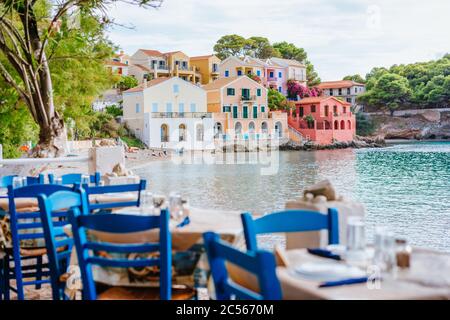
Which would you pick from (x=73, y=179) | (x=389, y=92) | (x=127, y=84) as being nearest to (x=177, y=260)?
(x=73, y=179)

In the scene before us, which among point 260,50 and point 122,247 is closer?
point 122,247

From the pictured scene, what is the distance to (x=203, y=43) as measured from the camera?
75062mm

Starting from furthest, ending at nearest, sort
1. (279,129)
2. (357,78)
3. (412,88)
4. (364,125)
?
(357,78), (412,88), (364,125), (279,129)

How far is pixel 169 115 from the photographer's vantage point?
49.7m

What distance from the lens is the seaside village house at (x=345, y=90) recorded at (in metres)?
76.4

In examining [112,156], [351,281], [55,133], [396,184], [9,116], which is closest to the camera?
[351,281]

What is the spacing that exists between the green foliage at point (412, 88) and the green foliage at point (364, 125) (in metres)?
2.12

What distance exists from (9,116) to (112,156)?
9596mm

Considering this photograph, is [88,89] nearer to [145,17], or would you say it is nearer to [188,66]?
[188,66]

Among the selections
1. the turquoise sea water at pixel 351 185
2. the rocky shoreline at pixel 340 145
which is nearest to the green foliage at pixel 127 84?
the turquoise sea water at pixel 351 185

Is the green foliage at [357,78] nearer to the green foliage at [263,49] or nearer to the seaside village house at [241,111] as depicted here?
the green foliage at [263,49]

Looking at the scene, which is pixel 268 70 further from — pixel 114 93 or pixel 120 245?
pixel 120 245

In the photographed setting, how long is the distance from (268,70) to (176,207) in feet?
197
